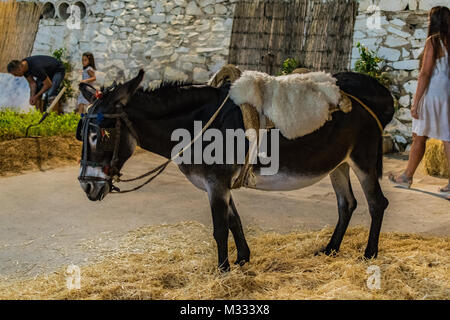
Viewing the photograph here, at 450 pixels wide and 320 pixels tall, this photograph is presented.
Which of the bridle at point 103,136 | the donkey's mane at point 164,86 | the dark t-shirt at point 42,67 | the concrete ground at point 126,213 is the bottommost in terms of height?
the concrete ground at point 126,213

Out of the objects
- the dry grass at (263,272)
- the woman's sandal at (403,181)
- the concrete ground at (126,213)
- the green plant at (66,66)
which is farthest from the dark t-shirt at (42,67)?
the woman's sandal at (403,181)

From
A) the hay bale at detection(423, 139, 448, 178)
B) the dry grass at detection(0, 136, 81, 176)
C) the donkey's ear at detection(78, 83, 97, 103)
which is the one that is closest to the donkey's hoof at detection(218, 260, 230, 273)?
the donkey's ear at detection(78, 83, 97, 103)

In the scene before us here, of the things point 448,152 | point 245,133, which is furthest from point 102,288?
point 448,152

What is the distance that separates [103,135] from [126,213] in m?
2.05

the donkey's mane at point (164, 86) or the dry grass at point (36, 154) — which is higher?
the donkey's mane at point (164, 86)

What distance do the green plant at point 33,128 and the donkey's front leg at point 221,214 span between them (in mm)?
4756

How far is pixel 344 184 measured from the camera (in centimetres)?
370

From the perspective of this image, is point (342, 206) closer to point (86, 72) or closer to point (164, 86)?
point (164, 86)

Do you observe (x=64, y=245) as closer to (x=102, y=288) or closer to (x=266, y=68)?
(x=102, y=288)

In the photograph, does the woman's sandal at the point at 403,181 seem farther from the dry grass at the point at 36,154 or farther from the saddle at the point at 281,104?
the dry grass at the point at 36,154

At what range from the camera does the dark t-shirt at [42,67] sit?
8.91m

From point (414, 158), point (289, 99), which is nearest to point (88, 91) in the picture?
point (289, 99)

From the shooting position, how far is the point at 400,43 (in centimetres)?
850
